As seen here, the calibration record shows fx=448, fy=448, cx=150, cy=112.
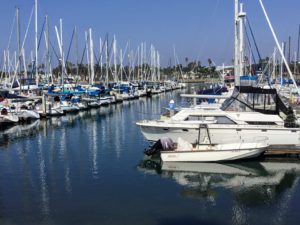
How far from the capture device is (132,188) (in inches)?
796

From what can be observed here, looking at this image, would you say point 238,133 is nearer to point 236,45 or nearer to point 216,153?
point 216,153

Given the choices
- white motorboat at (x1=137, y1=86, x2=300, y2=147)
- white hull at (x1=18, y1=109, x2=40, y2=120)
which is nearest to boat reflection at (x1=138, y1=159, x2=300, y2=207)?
white motorboat at (x1=137, y1=86, x2=300, y2=147)

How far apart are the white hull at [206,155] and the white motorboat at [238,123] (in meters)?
2.08

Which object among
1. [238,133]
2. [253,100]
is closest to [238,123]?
[238,133]

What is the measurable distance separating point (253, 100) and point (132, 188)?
38.8ft

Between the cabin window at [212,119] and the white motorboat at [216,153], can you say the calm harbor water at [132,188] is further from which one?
the cabin window at [212,119]

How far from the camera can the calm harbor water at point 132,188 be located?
53.9 feet

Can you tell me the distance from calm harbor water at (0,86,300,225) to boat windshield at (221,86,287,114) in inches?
177

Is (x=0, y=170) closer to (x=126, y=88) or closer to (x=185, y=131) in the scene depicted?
(x=185, y=131)

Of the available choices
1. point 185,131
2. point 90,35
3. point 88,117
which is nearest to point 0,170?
point 185,131

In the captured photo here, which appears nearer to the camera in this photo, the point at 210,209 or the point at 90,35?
the point at 210,209

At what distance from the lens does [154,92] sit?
98312mm

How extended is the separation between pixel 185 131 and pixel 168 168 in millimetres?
3963

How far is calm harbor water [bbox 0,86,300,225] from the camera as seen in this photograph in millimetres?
16422
